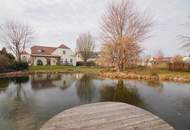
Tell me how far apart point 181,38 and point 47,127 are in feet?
40.7

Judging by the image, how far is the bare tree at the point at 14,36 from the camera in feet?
97.2

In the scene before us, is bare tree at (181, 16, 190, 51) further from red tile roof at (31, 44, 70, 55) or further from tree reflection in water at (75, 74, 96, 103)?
red tile roof at (31, 44, 70, 55)

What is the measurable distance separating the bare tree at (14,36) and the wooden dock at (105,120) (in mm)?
28545

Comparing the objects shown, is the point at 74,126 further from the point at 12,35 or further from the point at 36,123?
the point at 12,35

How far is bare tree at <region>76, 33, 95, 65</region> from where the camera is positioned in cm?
4134

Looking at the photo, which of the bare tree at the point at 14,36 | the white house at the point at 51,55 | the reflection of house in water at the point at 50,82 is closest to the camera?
the reflection of house in water at the point at 50,82

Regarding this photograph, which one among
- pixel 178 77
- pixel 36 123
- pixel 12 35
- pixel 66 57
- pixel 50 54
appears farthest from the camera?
pixel 66 57

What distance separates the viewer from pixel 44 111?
5.94 m

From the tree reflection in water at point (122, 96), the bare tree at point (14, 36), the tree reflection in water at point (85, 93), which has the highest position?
the bare tree at point (14, 36)

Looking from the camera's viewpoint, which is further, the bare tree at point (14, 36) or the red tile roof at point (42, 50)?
the red tile roof at point (42, 50)

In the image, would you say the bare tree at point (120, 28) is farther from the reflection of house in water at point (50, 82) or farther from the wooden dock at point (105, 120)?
the wooden dock at point (105, 120)

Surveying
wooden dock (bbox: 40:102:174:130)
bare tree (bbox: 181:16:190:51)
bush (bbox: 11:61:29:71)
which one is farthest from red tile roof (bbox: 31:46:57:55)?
wooden dock (bbox: 40:102:174:130)

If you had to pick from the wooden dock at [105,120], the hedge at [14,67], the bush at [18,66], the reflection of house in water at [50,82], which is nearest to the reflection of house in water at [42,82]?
the reflection of house in water at [50,82]

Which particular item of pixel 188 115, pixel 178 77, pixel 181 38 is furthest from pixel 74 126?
pixel 178 77
